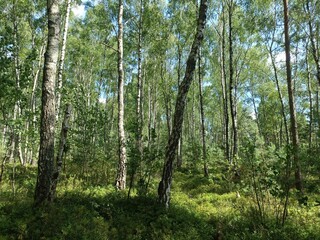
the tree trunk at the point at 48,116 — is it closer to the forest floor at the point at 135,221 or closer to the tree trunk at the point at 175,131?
the forest floor at the point at 135,221

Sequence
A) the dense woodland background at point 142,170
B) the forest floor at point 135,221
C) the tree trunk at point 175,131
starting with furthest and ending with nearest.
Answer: the tree trunk at point 175,131 < the dense woodland background at point 142,170 < the forest floor at point 135,221

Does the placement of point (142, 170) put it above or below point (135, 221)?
above

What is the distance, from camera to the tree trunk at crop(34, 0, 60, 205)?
5.91 meters

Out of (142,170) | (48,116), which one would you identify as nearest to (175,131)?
(142,170)

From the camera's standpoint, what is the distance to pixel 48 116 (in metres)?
6.20

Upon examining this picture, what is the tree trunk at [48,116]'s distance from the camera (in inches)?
233

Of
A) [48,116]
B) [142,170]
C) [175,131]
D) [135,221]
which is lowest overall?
[135,221]

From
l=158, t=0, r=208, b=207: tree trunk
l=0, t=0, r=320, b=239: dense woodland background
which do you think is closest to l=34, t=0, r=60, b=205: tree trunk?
l=0, t=0, r=320, b=239: dense woodland background

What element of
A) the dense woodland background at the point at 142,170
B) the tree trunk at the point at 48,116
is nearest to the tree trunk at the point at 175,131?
the dense woodland background at the point at 142,170

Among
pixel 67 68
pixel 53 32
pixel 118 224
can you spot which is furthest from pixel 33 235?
pixel 67 68

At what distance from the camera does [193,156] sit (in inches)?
746

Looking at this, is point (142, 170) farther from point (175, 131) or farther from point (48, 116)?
point (48, 116)

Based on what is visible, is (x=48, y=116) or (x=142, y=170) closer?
(x=48, y=116)

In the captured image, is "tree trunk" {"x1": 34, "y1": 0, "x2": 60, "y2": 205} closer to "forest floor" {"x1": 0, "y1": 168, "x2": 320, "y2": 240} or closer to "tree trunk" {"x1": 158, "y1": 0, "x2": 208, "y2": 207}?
"forest floor" {"x1": 0, "y1": 168, "x2": 320, "y2": 240}
